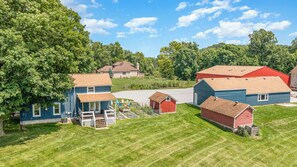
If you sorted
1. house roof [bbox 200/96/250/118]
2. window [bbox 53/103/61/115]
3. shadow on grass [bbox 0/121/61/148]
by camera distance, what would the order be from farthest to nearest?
1. window [bbox 53/103/61/115]
2. house roof [bbox 200/96/250/118]
3. shadow on grass [bbox 0/121/61/148]

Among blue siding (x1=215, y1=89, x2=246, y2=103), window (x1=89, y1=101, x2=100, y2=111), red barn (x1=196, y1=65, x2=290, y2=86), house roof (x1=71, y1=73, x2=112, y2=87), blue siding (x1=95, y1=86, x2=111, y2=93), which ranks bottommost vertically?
window (x1=89, y1=101, x2=100, y2=111)

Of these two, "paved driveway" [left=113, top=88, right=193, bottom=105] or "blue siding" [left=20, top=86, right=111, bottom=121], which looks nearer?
"blue siding" [left=20, top=86, right=111, bottom=121]

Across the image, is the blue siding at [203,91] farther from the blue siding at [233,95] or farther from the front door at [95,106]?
the front door at [95,106]

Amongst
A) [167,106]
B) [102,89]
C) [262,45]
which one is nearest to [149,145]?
[102,89]

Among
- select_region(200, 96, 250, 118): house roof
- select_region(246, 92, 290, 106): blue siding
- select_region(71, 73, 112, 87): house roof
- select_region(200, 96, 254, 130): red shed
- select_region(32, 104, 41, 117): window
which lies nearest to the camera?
select_region(200, 96, 254, 130): red shed

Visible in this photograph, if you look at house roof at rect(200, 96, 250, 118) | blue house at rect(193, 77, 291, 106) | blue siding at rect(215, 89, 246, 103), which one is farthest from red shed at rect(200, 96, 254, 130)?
blue house at rect(193, 77, 291, 106)

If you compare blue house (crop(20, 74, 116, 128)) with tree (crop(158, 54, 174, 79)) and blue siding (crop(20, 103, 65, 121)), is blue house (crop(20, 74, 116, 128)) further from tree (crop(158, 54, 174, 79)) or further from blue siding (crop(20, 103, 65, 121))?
tree (crop(158, 54, 174, 79))

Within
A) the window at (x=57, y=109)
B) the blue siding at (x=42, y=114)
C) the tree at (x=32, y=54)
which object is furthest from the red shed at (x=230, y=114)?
the blue siding at (x=42, y=114)
